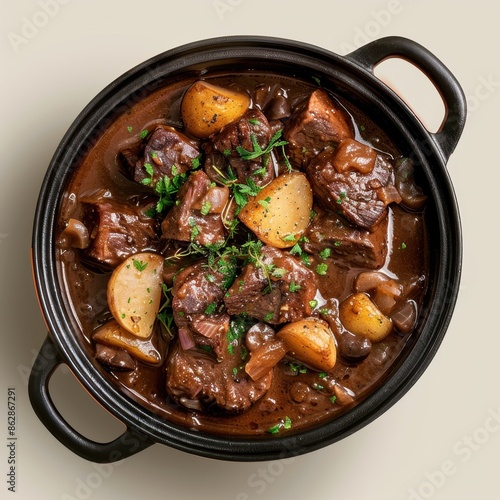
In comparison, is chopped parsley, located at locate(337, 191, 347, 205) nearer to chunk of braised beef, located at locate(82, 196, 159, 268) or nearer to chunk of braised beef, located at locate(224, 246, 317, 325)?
chunk of braised beef, located at locate(224, 246, 317, 325)

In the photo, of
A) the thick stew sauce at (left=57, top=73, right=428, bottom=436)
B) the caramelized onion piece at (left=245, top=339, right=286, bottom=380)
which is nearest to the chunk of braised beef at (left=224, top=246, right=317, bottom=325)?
the thick stew sauce at (left=57, top=73, right=428, bottom=436)

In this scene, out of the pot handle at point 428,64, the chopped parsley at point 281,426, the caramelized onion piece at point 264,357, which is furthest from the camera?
the chopped parsley at point 281,426

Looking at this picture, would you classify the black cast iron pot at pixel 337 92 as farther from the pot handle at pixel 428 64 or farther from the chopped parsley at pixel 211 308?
the chopped parsley at pixel 211 308

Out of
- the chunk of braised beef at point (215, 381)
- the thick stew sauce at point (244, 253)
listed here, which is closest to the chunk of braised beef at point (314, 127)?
the thick stew sauce at point (244, 253)

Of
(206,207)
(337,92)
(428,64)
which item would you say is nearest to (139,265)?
(206,207)

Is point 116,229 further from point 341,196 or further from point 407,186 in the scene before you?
point 407,186
